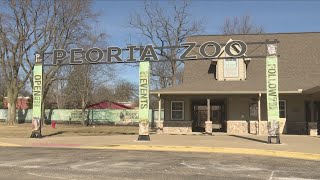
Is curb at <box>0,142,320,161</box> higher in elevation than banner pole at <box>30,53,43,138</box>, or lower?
lower

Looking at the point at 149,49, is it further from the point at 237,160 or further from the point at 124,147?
the point at 237,160

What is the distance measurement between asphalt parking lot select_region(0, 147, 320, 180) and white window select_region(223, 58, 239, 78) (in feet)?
53.4

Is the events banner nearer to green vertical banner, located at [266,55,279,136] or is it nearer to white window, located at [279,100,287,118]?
green vertical banner, located at [266,55,279,136]

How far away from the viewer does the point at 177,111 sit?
101 ft

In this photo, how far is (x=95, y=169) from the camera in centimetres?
1175

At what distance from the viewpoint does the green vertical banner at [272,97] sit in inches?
815

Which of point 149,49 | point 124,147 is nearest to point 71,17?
point 149,49

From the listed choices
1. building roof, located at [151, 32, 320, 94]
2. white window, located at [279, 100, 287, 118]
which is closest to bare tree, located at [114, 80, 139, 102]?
building roof, located at [151, 32, 320, 94]

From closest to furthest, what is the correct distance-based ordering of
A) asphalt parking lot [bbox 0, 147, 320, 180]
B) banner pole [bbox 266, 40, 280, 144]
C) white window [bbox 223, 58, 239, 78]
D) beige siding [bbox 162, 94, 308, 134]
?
1. asphalt parking lot [bbox 0, 147, 320, 180]
2. banner pole [bbox 266, 40, 280, 144]
3. beige siding [bbox 162, 94, 308, 134]
4. white window [bbox 223, 58, 239, 78]

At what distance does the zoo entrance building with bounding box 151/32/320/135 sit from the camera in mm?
28234

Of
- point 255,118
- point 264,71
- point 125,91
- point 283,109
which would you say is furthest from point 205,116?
point 125,91

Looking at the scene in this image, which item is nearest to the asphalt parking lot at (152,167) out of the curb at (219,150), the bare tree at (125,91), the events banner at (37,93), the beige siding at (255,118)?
the curb at (219,150)

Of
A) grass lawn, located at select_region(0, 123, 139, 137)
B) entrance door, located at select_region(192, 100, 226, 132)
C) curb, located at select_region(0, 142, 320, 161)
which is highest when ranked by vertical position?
entrance door, located at select_region(192, 100, 226, 132)

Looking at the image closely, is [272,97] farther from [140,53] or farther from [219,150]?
[140,53]
